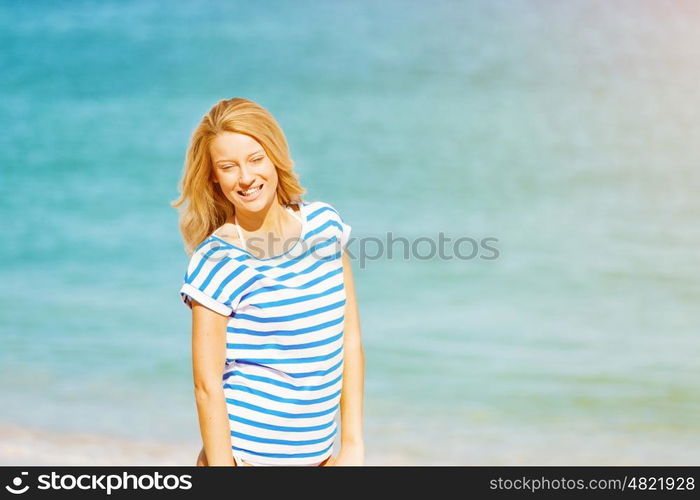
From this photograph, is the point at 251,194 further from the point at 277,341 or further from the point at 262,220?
the point at 277,341

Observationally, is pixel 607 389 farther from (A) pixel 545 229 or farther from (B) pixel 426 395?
(A) pixel 545 229

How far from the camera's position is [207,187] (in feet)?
8.10

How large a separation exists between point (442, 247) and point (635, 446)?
3568 mm

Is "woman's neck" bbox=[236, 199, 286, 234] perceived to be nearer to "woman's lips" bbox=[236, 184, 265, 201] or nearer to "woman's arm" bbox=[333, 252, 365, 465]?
"woman's lips" bbox=[236, 184, 265, 201]

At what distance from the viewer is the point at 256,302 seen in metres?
2.33

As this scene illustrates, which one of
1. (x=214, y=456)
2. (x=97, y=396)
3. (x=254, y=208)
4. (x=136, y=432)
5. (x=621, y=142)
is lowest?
(x=214, y=456)

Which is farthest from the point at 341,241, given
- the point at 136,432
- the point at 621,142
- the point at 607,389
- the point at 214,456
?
the point at 621,142

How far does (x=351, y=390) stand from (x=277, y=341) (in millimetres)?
333

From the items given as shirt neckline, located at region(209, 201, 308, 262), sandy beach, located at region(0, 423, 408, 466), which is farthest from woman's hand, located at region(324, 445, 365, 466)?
sandy beach, located at region(0, 423, 408, 466)

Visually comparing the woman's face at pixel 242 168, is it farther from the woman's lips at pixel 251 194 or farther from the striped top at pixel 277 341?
the striped top at pixel 277 341

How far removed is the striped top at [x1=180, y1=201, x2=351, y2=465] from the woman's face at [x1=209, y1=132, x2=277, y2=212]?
129 millimetres

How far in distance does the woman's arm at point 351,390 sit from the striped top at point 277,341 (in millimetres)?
66

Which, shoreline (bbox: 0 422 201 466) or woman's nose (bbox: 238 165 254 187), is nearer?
woman's nose (bbox: 238 165 254 187)

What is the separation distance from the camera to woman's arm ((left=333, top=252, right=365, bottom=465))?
2564 millimetres
